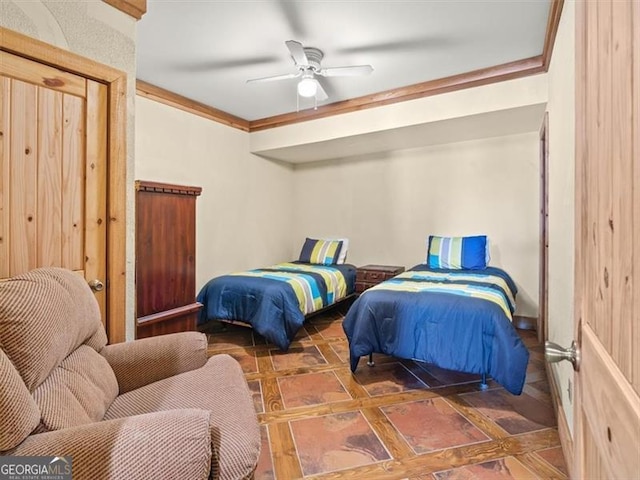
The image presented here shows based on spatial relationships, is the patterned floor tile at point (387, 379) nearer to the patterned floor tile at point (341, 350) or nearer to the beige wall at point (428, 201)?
the patterned floor tile at point (341, 350)

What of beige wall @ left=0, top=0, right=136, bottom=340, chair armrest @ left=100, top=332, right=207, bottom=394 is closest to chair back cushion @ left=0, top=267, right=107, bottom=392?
chair armrest @ left=100, top=332, right=207, bottom=394

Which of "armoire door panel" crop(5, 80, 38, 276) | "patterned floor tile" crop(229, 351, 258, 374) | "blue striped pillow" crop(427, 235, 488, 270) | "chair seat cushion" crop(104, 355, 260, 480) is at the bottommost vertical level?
"patterned floor tile" crop(229, 351, 258, 374)

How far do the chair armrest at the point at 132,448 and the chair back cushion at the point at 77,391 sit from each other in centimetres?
11

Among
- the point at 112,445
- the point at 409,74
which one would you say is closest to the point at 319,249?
the point at 409,74

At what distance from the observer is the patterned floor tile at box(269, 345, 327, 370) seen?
112 inches

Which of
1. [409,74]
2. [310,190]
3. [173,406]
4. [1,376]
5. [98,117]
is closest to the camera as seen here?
[1,376]

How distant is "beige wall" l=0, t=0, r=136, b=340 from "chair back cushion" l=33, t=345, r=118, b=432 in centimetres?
56

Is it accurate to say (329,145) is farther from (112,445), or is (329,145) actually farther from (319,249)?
(112,445)

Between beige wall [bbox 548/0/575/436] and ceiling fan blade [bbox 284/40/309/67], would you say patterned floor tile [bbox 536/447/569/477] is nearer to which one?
beige wall [bbox 548/0/575/436]

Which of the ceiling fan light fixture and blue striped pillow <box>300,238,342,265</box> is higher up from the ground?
the ceiling fan light fixture

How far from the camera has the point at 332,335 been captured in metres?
3.63

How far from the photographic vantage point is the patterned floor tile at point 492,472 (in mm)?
1556

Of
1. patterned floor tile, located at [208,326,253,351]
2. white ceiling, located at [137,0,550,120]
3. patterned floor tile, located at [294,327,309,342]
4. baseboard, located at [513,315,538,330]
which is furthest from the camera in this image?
baseboard, located at [513,315,538,330]

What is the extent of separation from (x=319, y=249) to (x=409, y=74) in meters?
2.39
